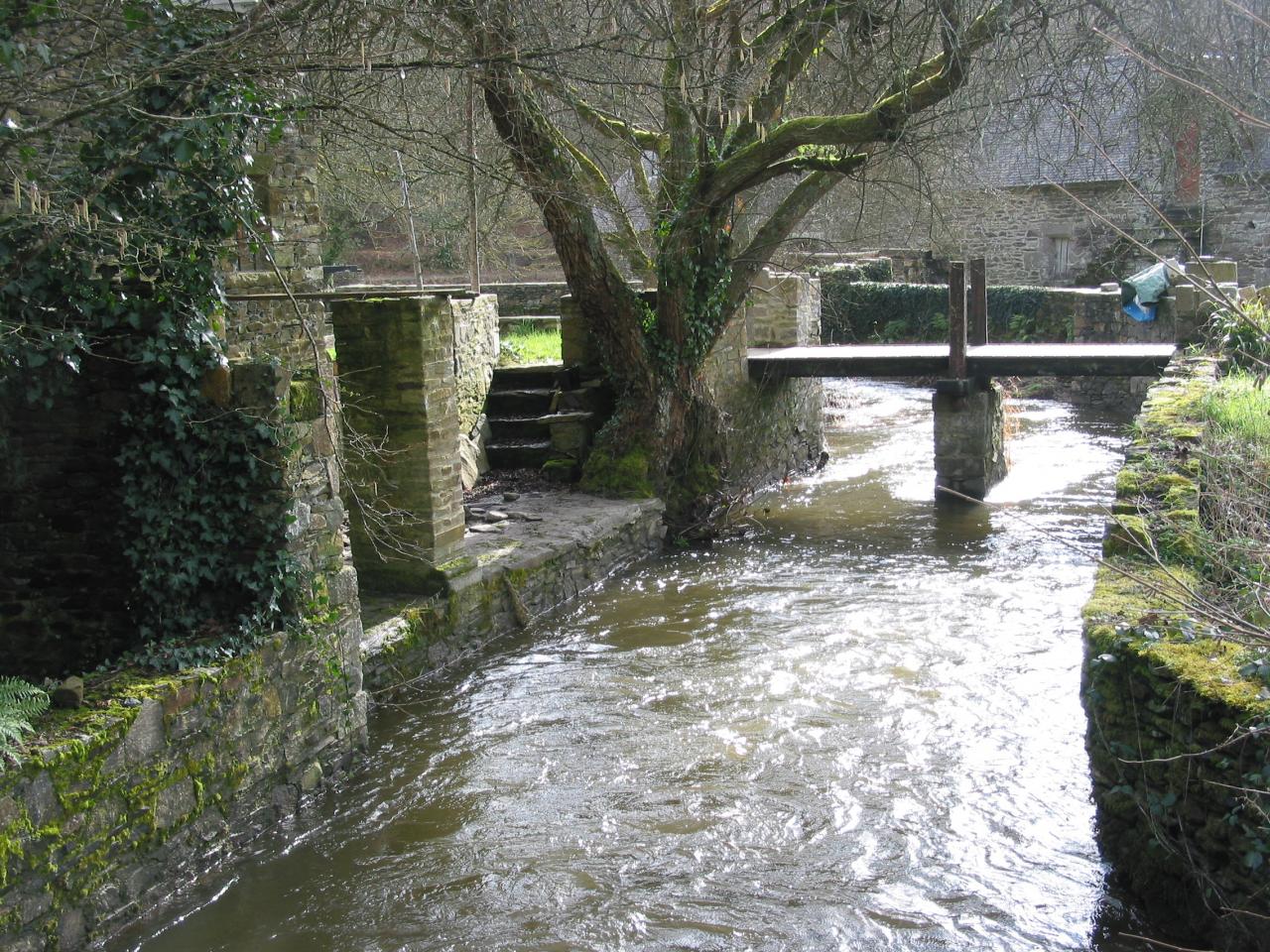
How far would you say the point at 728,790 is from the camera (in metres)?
6.33

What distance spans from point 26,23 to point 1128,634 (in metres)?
5.53

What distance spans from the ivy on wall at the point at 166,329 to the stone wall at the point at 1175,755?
4.05 m

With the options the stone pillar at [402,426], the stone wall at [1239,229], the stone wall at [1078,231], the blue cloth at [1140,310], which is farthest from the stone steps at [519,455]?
A: the stone wall at [1239,229]

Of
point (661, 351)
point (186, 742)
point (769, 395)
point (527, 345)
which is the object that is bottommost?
point (186, 742)

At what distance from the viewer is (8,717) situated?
448 cm

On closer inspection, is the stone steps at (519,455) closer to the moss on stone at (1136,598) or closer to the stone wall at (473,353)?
the stone wall at (473,353)

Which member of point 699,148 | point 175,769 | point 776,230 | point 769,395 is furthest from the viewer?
point 769,395

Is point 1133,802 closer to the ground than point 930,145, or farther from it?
closer to the ground

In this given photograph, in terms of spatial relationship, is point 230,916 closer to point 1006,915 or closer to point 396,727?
point 396,727

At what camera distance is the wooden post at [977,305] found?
13789 millimetres

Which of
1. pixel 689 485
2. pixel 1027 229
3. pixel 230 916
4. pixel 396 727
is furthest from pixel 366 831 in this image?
pixel 1027 229

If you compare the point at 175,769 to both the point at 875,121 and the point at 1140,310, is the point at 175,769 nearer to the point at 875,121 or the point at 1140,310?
the point at 875,121

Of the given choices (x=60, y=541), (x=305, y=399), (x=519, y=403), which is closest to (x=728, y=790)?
(x=305, y=399)

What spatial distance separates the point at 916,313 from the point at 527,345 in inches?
383
